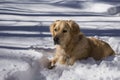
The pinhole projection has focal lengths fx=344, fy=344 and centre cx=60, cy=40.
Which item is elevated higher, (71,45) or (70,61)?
(71,45)

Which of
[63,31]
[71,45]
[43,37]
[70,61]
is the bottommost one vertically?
[43,37]

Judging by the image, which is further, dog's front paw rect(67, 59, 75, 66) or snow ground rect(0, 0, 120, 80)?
dog's front paw rect(67, 59, 75, 66)

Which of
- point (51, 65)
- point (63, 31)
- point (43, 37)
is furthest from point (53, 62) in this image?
point (43, 37)

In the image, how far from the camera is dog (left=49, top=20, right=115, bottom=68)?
5.23 meters

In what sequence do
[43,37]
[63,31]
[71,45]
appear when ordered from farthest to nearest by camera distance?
[43,37] → [71,45] → [63,31]

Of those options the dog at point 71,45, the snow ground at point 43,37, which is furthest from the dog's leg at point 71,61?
the snow ground at point 43,37

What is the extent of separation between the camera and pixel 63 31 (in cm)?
522

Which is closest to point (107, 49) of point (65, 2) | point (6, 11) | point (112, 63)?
point (112, 63)

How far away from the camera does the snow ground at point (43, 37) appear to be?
4.53 m

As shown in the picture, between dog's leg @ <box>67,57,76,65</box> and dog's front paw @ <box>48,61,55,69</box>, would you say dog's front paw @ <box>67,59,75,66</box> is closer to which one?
dog's leg @ <box>67,57,76,65</box>

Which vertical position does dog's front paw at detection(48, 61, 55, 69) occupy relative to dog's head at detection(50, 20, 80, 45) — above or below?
below

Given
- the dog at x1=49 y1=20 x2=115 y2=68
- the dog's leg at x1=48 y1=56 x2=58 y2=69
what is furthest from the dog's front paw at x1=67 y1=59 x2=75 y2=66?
the dog's leg at x1=48 y1=56 x2=58 y2=69

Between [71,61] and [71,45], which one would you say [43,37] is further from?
[71,61]

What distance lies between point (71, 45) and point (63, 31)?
31cm
